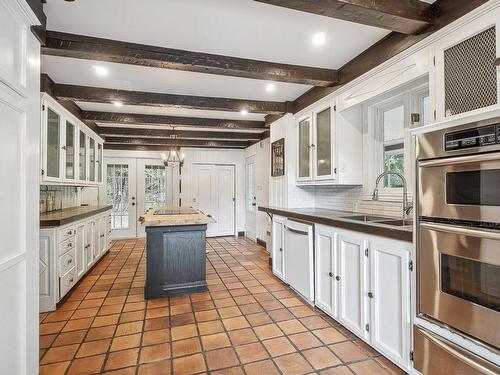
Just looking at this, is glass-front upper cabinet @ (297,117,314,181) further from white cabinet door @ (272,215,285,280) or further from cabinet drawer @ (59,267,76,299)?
cabinet drawer @ (59,267,76,299)

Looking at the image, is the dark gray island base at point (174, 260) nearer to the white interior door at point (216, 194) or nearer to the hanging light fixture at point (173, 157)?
the hanging light fixture at point (173, 157)

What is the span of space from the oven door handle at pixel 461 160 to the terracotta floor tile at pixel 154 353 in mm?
2148

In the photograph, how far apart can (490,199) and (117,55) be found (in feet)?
8.71

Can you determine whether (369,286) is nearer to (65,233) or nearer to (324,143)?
Result: (324,143)

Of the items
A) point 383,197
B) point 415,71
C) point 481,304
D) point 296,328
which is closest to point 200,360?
point 296,328

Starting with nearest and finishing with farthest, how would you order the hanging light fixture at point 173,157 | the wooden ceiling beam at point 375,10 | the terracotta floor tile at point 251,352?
the wooden ceiling beam at point 375,10
the terracotta floor tile at point 251,352
the hanging light fixture at point 173,157

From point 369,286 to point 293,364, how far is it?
2.53 feet

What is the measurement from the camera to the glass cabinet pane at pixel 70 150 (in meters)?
3.70

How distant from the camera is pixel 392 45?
225cm

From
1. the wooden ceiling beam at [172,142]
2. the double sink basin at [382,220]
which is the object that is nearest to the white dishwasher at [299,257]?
the double sink basin at [382,220]

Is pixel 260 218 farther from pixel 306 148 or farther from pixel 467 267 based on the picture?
pixel 467 267

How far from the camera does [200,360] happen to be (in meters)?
2.01

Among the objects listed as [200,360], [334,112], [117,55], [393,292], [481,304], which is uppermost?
[117,55]

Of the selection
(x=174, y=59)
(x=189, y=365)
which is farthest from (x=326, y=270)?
(x=174, y=59)
